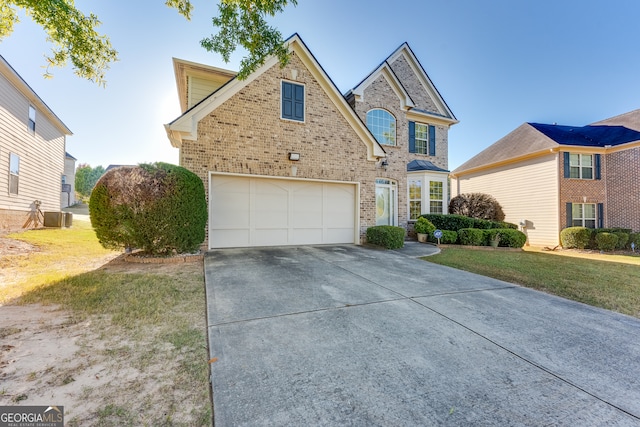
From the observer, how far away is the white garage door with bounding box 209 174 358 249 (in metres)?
8.59

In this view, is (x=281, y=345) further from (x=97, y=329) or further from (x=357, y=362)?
(x=97, y=329)

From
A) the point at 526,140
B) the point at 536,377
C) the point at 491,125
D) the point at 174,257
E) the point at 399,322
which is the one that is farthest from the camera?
the point at 491,125

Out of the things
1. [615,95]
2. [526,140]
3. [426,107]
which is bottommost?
[526,140]

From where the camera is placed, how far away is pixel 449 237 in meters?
11.6

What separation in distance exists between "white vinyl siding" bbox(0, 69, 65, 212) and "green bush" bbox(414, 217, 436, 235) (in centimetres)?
1719

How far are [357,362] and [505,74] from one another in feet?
59.9

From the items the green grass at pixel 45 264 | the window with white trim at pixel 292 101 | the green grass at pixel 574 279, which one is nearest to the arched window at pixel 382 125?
the window with white trim at pixel 292 101

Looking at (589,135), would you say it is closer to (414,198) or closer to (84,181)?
(414,198)

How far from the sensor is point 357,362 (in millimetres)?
2432

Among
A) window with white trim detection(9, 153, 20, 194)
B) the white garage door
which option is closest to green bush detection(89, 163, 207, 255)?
the white garage door

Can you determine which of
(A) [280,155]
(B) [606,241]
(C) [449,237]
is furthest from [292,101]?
(B) [606,241]

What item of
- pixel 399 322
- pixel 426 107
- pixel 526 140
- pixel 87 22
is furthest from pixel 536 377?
pixel 526 140

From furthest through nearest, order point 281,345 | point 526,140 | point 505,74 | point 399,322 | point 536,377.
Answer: point 526,140, point 505,74, point 399,322, point 281,345, point 536,377

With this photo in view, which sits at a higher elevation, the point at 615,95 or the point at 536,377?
the point at 615,95
